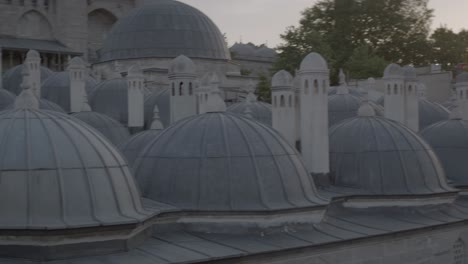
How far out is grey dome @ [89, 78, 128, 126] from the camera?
33125mm

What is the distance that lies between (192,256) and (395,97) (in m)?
10.8

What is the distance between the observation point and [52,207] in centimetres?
1266

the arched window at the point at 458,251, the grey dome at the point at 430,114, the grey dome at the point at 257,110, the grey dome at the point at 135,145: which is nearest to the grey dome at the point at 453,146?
the arched window at the point at 458,251

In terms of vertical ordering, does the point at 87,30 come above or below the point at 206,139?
above

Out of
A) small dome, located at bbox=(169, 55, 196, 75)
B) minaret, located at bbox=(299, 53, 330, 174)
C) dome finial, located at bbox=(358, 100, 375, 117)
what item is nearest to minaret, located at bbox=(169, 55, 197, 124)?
small dome, located at bbox=(169, 55, 196, 75)

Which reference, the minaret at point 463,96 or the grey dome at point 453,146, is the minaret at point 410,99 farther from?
the minaret at point 463,96

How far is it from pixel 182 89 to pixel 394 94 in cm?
572

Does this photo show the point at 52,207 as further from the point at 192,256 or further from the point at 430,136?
the point at 430,136

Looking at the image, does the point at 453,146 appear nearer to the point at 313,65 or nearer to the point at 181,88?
the point at 313,65

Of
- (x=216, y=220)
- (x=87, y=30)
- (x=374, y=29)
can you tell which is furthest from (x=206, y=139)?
(x=374, y=29)

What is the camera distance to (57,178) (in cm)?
1284

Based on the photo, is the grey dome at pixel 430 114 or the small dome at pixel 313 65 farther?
the grey dome at pixel 430 114

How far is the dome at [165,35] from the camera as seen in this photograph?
38.8 meters

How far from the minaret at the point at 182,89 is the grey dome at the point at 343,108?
20.6 feet
